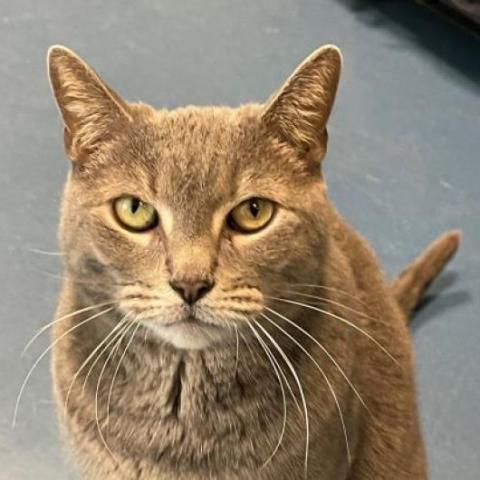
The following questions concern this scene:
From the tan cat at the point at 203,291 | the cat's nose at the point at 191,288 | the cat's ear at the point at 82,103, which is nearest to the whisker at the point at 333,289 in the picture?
the tan cat at the point at 203,291

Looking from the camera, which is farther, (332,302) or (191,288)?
(332,302)

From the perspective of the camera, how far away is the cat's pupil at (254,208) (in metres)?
0.95

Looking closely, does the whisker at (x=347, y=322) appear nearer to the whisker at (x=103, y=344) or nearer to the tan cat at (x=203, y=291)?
the tan cat at (x=203, y=291)

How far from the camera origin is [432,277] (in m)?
1.62

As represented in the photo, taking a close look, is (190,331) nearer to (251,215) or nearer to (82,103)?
(251,215)

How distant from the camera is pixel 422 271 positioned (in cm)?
159

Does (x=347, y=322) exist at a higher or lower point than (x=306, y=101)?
lower

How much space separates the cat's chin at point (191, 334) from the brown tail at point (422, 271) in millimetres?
654

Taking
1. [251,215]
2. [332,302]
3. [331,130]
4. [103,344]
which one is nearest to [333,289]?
[332,302]

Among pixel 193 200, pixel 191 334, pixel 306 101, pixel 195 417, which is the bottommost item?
pixel 195 417

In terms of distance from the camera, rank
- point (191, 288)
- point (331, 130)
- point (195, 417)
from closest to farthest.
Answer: point (191, 288)
point (195, 417)
point (331, 130)

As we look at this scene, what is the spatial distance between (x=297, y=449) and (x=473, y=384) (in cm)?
65

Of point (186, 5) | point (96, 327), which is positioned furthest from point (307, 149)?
point (186, 5)

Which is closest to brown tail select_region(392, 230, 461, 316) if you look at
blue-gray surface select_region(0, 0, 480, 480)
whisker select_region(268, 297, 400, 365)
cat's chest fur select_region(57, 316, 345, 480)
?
blue-gray surface select_region(0, 0, 480, 480)
